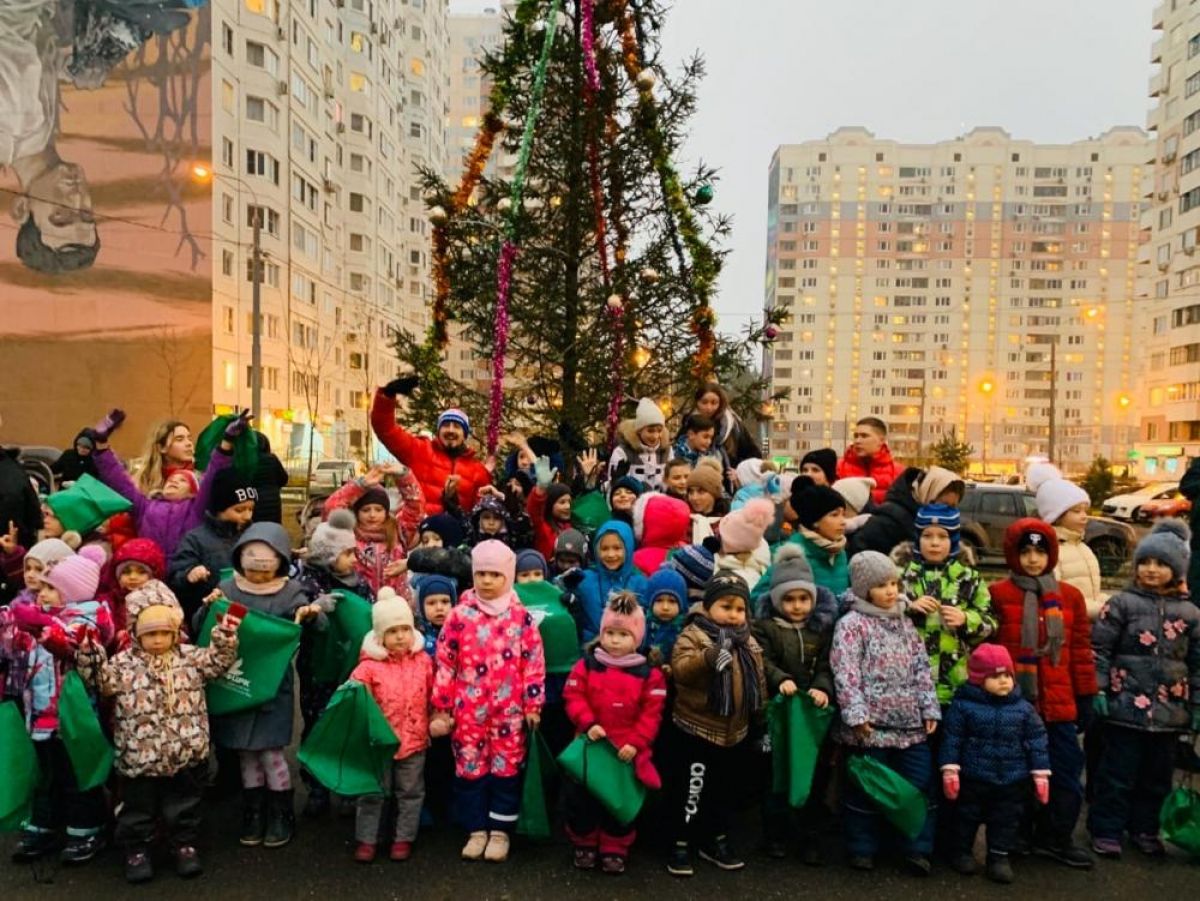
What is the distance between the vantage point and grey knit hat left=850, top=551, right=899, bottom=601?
4195mm

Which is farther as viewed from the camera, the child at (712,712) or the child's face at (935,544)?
the child's face at (935,544)

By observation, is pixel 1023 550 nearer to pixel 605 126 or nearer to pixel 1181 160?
pixel 605 126

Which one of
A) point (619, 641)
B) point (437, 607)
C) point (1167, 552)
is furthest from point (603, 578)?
point (1167, 552)

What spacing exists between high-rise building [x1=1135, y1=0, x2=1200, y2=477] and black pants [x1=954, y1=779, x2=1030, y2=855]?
5481 centimetres

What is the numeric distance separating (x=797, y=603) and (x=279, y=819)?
3.05m

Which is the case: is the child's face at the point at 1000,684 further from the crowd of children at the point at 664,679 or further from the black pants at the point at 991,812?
the black pants at the point at 991,812

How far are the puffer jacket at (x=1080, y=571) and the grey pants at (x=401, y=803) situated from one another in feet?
12.6

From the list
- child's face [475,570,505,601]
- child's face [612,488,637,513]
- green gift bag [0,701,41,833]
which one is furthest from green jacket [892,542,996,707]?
green gift bag [0,701,41,833]

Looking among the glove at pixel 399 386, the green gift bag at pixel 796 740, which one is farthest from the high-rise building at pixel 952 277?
the green gift bag at pixel 796 740

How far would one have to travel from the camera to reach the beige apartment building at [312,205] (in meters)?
39.3

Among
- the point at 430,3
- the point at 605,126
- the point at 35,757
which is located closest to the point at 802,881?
the point at 35,757

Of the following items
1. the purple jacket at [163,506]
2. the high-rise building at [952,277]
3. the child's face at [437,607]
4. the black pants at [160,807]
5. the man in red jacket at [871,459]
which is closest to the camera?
the black pants at [160,807]

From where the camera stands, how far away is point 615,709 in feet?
13.4

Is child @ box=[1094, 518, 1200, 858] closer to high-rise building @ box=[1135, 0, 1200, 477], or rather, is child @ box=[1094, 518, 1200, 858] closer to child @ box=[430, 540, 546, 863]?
child @ box=[430, 540, 546, 863]
